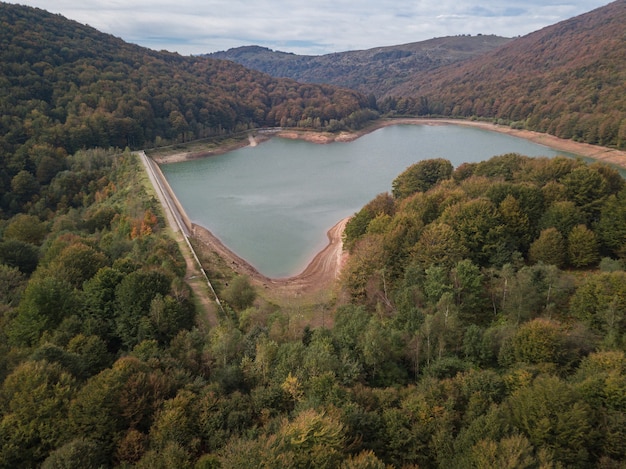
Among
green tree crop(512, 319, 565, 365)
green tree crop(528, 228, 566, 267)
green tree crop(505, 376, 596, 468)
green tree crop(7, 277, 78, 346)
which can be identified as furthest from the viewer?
green tree crop(528, 228, 566, 267)

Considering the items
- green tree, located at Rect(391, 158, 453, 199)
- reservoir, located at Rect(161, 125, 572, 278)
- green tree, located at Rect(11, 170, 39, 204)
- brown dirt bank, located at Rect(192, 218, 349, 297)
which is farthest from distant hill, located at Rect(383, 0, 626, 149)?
green tree, located at Rect(11, 170, 39, 204)

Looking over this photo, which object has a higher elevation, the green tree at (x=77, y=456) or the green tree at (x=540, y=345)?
the green tree at (x=540, y=345)

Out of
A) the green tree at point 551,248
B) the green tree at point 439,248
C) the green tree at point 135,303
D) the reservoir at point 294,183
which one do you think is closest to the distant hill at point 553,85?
the reservoir at point 294,183

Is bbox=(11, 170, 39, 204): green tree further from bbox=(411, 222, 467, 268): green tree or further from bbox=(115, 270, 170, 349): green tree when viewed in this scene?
bbox=(411, 222, 467, 268): green tree

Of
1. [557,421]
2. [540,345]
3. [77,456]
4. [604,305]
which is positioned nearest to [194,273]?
[77,456]

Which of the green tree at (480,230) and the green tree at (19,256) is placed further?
the green tree at (19,256)

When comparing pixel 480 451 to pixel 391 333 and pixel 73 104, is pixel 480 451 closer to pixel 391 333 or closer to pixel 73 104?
pixel 391 333

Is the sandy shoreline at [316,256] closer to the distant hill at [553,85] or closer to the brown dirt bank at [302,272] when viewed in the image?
the brown dirt bank at [302,272]
